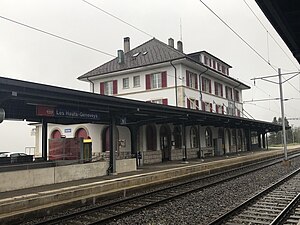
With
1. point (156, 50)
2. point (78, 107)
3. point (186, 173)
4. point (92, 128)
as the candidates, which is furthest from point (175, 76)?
point (78, 107)

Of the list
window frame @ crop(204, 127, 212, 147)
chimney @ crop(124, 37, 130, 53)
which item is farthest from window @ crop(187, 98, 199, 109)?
chimney @ crop(124, 37, 130, 53)

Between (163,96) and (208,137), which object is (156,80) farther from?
(208,137)

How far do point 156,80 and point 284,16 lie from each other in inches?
982

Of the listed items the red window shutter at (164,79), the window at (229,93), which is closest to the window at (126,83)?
the red window shutter at (164,79)

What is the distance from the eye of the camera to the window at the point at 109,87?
33938mm

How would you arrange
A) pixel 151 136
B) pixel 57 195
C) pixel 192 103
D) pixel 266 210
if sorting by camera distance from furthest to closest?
1. pixel 192 103
2. pixel 151 136
3. pixel 57 195
4. pixel 266 210

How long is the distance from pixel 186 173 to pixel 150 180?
3.48 m

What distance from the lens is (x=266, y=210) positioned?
9.12 metres

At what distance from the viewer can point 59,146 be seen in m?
17.4

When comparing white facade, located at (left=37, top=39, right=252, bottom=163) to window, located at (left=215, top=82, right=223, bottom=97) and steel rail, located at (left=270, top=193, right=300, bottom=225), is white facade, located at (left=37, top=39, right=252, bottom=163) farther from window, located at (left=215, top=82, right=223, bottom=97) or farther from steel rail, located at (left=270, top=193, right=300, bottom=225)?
steel rail, located at (left=270, top=193, right=300, bottom=225)

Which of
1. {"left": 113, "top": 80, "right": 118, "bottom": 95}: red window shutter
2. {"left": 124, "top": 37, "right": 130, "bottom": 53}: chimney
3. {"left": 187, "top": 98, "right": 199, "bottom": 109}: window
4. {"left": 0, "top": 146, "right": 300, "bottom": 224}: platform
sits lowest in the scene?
{"left": 0, "top": 146, "right": 300, "bottom": 224}: platform

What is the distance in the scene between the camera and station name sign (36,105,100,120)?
12805 millimetres

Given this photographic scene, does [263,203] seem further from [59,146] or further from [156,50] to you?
[156,50]

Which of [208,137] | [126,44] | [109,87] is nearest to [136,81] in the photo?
[109,87]
